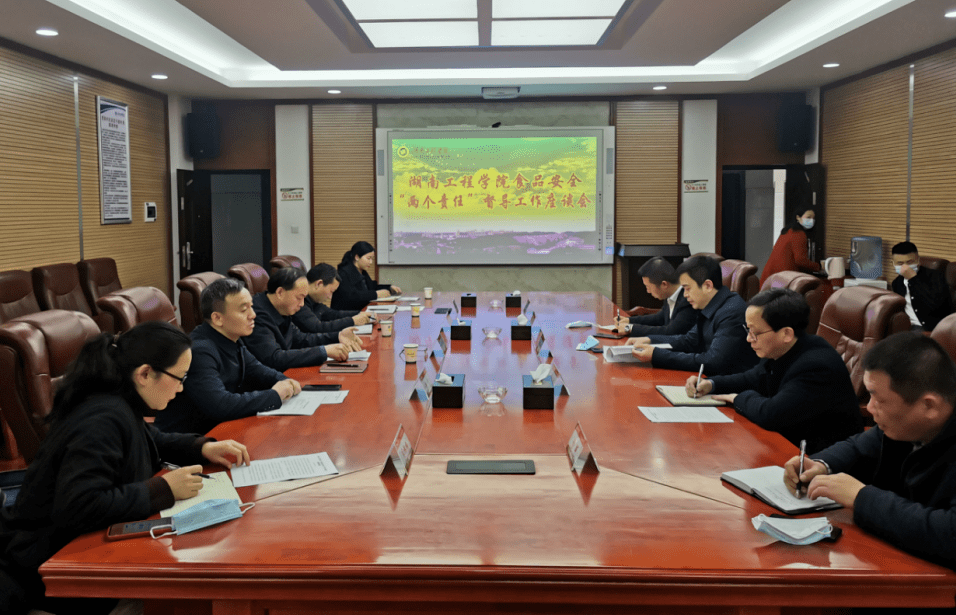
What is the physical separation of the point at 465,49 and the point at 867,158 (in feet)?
14.0

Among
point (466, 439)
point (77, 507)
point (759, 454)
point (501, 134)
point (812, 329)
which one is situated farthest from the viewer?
point (501, 134)

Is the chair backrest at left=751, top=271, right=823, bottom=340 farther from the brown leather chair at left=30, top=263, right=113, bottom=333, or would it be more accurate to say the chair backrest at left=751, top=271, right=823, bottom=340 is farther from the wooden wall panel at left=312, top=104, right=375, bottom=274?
the wooden wall panel at left=312, top=104, right=375, bottom=274

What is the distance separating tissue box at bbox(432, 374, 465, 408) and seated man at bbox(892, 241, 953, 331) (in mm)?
4229

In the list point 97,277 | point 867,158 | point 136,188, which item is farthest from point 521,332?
point 136,188

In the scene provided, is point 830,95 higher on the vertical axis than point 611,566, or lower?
higher

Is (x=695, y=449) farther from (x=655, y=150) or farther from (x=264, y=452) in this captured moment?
(x=655, y=150)

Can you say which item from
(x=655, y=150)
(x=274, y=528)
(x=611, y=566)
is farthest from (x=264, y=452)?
(x=655, y=150)

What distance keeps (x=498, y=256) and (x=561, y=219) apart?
2.90ft

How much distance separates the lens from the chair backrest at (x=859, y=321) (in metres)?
3.59

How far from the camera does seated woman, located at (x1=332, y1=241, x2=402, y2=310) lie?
678 centimetres

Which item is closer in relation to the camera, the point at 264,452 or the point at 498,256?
the point at 264,452

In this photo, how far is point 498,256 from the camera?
918cm

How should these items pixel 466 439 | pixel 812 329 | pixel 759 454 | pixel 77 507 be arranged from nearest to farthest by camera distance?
pixel 77 507
pixel 759 454
pixel 466 439
pixel 812 329

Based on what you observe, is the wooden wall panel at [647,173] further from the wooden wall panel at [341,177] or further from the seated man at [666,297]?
the seated man at [666,297]
